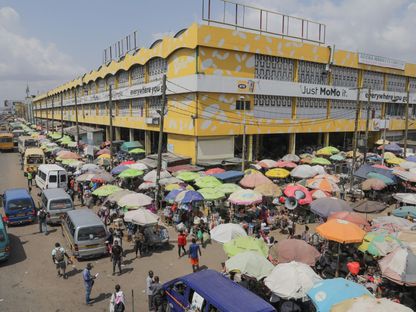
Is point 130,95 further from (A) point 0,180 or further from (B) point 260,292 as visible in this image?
(B) point 260,292

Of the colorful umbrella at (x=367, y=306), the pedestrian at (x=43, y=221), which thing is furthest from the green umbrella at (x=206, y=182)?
the colorful umbrella at (x=367, y=306)

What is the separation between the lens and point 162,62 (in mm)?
35406

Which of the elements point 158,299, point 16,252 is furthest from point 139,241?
point 16,252

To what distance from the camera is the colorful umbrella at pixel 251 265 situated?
10.5 meters

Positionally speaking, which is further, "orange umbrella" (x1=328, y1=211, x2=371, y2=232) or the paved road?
Result: "orange umbrella" (x1=328, y1=211, x2=371, y2=232)

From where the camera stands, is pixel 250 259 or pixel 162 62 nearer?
pixel 250 259

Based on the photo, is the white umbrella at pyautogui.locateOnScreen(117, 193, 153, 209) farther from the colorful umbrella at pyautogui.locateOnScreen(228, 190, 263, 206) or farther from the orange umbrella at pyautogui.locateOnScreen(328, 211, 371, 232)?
the orange umbrella at pyautogui.locateOnScreen(328, 211, 371, 232)

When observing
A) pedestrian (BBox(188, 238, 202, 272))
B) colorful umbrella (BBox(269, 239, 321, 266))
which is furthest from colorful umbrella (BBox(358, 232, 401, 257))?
pedestrian (BBox(188, 238, 202, 272))

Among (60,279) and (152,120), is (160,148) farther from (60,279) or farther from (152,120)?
(152,120)

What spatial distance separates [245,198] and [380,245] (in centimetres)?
720

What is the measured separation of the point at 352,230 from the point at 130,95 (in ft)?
117

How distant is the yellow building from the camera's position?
99.3ft

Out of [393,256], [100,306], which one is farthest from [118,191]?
[393,256]

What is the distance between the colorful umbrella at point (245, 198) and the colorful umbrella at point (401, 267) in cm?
772
